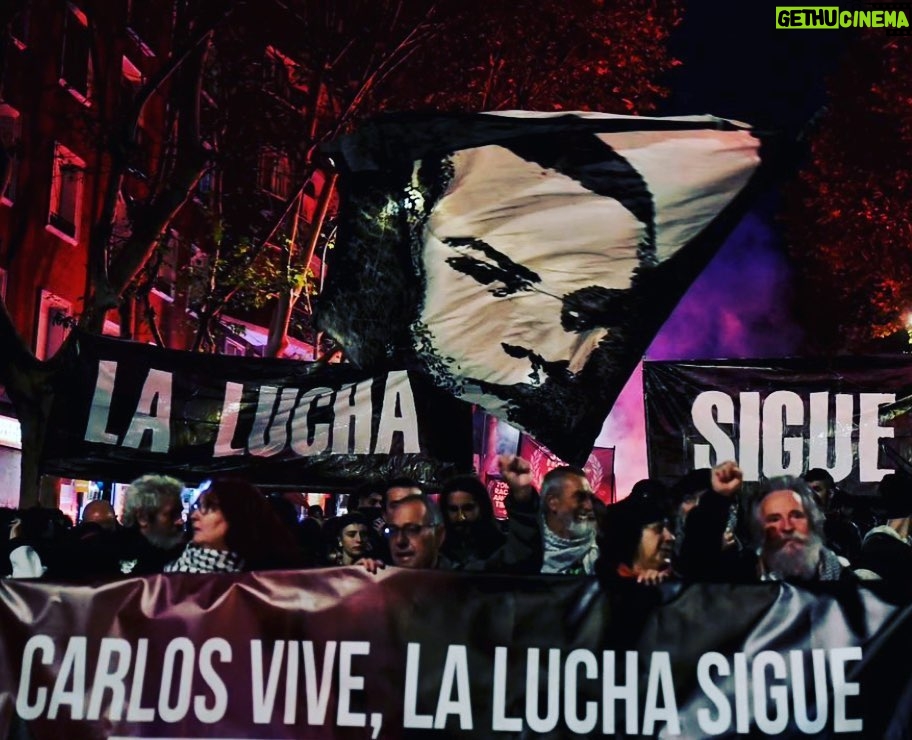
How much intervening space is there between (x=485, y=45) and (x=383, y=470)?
11.8m

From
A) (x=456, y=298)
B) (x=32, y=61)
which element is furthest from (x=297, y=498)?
(x=456, y=298)

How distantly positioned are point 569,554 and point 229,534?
Answer: 1.31 metres

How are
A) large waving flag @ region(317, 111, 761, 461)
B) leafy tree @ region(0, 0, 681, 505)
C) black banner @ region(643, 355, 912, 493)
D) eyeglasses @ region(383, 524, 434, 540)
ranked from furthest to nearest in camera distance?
leafy tree @ region(0, 0, 681, 505), black banner @ region(643, 355, 912, 493), large waving flag @ region(317, 111, 761, 461), eyeglasses @ region(383, 524, 434, 540)

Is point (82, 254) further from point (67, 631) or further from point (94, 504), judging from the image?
point (67, 631)

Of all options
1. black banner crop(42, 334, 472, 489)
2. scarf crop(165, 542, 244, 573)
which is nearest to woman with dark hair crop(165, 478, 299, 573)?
scarf crop(165, 542, 244, 573)

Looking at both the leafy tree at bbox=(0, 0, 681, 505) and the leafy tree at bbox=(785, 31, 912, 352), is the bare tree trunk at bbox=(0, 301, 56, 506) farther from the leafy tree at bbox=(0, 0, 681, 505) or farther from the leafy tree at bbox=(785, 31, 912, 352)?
the leafy tree at bbox=(785, 31, 912, 352)

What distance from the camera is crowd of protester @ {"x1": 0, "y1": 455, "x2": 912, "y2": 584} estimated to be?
16.8ft

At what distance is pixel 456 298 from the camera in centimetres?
617

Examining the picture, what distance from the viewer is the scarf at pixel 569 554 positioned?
5527 mm

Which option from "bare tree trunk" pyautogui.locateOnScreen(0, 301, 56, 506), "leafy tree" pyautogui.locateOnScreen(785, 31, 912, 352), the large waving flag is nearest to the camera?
the large waving flag

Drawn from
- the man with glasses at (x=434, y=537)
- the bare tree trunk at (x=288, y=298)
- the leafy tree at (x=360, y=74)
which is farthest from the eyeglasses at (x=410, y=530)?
the bare tree trunk at (x=288, y=298)

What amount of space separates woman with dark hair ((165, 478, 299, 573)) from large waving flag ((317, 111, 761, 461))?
49.7 inches

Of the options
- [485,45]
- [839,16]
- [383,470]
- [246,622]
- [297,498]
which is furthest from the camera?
[839,16]

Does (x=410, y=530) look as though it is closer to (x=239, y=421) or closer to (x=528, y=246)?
(x=528, y=246)
